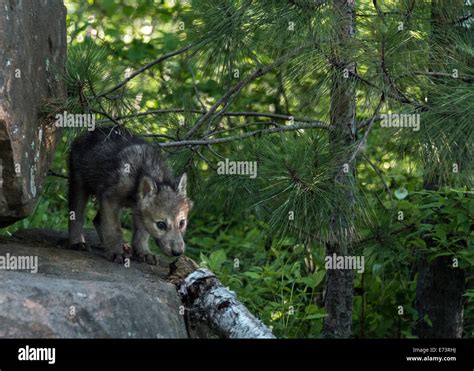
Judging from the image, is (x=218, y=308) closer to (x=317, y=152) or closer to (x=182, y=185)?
(x=317, y=152)

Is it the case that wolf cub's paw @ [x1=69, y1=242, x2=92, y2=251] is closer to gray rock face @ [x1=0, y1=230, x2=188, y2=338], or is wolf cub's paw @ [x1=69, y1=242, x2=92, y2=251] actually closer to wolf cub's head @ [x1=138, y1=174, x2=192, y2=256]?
wolf cub's head @ [x1=138, y1=174, x2=192, y2=256]

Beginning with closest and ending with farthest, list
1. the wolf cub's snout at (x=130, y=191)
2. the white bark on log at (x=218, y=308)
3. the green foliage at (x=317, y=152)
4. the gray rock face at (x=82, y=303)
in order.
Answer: the gray rock face at (x=82, y=303) → the white bark on log at (x=218, y=308) → the green foliage at (x=317, y=152) → the wolf cub's snout at (x=130, y=191)

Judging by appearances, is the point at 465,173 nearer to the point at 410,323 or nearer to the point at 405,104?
the point at 405,104

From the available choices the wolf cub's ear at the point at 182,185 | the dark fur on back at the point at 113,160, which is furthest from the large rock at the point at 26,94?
the wolf cub's ear at the point at 182,185

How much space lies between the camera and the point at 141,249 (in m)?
6.59

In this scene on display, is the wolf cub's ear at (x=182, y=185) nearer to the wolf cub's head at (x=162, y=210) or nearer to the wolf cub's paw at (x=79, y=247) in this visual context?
the wolf cub's head at (x=162, y=210)

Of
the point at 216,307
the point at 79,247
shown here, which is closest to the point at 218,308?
the point at 216,307

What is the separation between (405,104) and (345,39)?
58 centimetres

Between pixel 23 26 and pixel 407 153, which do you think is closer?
pixel 23 26

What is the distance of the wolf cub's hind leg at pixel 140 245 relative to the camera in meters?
6.50

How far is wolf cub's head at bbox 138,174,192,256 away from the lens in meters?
6.37

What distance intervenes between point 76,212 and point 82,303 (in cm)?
194

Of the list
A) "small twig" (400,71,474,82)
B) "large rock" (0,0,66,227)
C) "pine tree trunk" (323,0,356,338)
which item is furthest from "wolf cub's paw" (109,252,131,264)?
"small twig" (400,71,474,82)
